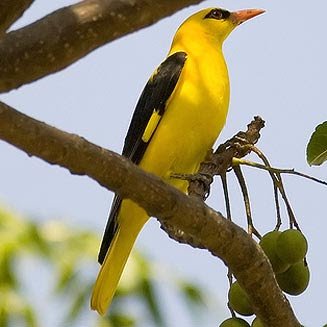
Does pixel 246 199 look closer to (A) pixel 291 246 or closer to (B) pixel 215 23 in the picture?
(A) pixel 291 246

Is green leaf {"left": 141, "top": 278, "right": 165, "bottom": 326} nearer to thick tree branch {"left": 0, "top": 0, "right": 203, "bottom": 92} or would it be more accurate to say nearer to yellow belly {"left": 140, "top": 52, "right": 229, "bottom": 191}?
yellow belly {"left": 140, "top": 52, "right": 229, "bottom": 191}

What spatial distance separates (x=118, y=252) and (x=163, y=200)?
1645 millimetres

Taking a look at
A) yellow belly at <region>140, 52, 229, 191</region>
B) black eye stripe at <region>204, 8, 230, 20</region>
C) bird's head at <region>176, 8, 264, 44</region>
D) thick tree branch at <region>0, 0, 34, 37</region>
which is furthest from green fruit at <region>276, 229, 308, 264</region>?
black eye stripe at <region>204, 8, 230, 20</region>

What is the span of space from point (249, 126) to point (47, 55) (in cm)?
143

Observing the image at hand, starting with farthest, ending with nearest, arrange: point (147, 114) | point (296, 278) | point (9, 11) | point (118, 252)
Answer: point (147, 114) < point (118, 252) < point (296, 278) < point (9, 11)

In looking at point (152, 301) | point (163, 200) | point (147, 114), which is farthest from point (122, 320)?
point (163, 200)

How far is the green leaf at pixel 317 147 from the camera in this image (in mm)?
2264

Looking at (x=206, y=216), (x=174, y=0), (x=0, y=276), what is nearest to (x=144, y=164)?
(x=0, y=276)

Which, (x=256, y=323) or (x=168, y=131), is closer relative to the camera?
(x=256, y=323)

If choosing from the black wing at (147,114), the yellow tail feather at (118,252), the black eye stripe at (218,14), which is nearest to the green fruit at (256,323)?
the yellow tail feather at (118,252)

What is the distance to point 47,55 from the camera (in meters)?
1.36

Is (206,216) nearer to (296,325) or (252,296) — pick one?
(252,296)

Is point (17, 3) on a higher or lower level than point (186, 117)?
lower

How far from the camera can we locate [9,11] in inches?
52.9
